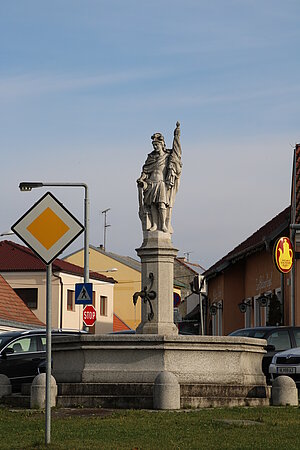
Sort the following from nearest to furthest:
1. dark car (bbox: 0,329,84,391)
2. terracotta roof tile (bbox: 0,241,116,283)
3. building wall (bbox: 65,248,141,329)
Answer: dark car (bbox: 0,329,84,391)
terracotta roof tile (bbox: 0,241,116,283)
building wall (bbox: 65,248,141,329)

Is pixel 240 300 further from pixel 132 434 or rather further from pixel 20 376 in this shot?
pixel 132 434

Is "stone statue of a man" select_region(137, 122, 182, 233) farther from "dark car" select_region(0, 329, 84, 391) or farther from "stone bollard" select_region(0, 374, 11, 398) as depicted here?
"dark car" select_region(0, 329, 84, 391)

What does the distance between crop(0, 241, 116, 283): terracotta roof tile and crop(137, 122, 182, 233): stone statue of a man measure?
131 ft

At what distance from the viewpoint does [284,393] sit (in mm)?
18203

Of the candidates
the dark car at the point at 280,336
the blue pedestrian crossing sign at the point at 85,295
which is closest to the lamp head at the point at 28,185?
the blue pedestrian crossing sign at the point at 85,295

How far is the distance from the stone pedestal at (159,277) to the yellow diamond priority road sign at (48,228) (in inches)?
283

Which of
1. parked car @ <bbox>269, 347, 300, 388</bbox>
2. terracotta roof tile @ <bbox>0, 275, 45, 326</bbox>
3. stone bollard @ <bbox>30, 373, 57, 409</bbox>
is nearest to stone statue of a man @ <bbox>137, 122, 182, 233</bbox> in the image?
stone bollard @ <bbox>30, 373, 57, 409</bbox>

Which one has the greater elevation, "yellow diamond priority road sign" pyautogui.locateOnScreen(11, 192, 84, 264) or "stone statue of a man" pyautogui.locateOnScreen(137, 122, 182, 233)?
"stone statue of a man" pyautogui.locateOnScreen(137, 122, 182, 233)

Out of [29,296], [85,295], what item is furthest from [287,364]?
[29,296]

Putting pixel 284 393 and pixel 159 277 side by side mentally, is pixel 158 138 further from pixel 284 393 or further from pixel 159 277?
pixel 284 393

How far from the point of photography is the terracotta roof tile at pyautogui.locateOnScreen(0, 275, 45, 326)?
4839cm

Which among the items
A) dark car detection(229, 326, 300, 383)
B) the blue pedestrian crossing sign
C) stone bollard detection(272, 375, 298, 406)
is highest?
the blue pedestrian crossing sign

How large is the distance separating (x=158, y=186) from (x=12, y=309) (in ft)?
99.6

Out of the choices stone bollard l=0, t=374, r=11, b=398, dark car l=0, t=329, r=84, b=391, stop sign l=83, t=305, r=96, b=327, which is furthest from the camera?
stop sign l=83, t=305, r=96, b=327
